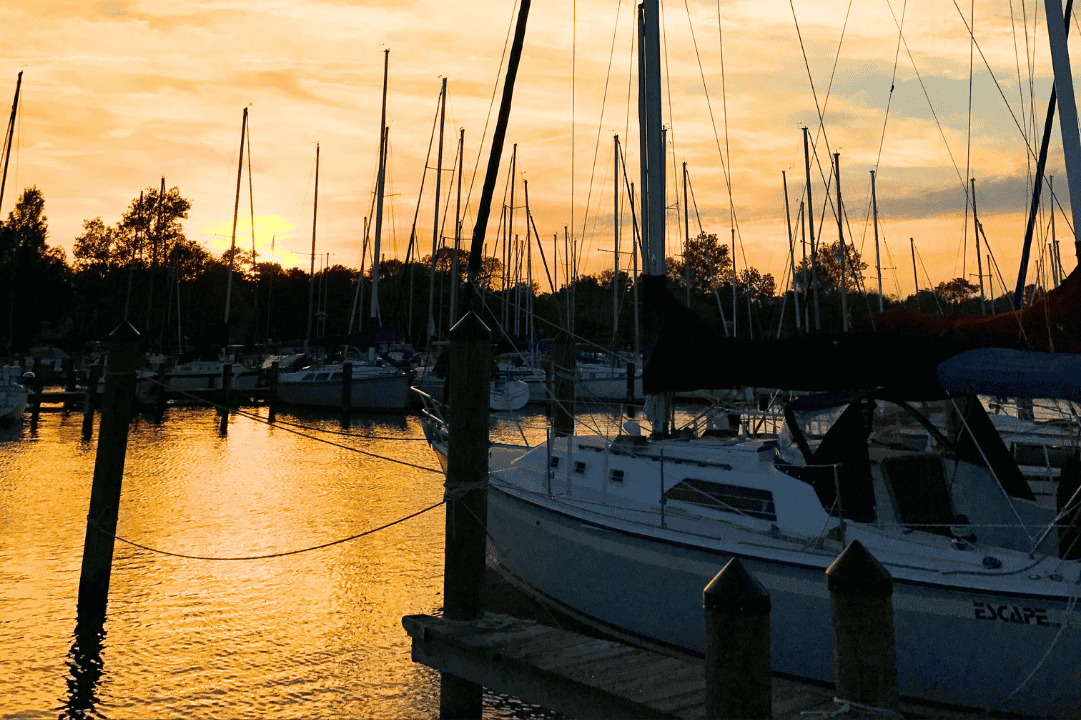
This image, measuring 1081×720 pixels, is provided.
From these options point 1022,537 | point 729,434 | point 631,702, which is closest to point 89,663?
point 631,702

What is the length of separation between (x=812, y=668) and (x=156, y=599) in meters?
8.95

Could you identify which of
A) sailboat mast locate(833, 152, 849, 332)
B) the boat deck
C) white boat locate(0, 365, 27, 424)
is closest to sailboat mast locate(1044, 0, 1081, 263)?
the boat deck

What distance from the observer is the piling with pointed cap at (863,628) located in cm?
445

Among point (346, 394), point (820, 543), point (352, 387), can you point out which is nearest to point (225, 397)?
point (352, 387)

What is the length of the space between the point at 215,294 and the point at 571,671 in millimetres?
78273

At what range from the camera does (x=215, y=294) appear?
252 feet

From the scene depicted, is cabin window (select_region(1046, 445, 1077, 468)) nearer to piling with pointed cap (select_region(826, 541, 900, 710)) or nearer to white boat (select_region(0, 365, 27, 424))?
piling with pointed cap (select_region(826, 541, 900, 710))

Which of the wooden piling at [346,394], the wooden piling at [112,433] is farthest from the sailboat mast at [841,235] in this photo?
the wooden piling at [112,433]

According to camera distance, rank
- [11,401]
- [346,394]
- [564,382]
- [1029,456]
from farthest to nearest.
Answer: [346,394], [11,401], [564,382], [1029,456]

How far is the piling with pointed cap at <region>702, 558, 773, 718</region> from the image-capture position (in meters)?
4.45

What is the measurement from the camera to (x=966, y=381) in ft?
24.9

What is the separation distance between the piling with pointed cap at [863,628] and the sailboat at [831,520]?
2997mm

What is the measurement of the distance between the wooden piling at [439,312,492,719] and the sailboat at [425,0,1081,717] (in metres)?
2.85

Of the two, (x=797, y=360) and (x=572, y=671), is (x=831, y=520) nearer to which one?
(x=797, y=360)
